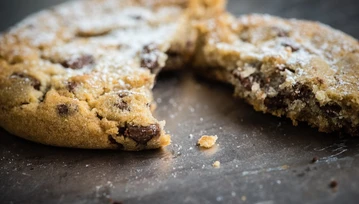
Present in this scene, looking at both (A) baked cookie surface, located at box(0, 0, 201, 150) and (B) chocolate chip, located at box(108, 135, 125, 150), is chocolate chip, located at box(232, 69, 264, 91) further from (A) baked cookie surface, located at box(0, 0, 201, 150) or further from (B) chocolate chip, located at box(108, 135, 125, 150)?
(B) chocolate chip, located at box(108, 135, 125, 150)

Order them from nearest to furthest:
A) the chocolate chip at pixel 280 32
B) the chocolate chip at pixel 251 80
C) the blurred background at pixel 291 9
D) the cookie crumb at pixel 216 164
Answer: the cookie crumb at pixel 216 164 < the chocolate chip at pixel 251 80 < the chocolate chip at pixel 280 32 < the blurred background at pixel 291 9

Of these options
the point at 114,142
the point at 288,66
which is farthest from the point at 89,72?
the point at 288,66

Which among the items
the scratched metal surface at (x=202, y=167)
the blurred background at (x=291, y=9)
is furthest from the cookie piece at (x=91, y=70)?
the blurred background at (x=291, y=9)

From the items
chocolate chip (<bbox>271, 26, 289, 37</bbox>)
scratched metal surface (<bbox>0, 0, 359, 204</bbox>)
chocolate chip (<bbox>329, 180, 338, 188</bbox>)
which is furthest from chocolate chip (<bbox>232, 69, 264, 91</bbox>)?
chocolate chip (<bbox>329, 180, 338, 188</bbox>)

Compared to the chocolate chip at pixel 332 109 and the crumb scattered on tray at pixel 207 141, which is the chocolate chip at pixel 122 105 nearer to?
the crumb scattered on tray at pixel 207 141

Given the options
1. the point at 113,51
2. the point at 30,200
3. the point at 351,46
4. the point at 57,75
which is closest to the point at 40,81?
the point at 57,75

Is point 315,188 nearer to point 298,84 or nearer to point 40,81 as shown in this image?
point 298,84
